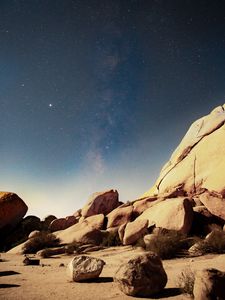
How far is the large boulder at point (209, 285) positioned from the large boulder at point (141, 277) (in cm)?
138

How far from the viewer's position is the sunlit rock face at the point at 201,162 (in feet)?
74.1

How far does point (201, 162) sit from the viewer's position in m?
25.1

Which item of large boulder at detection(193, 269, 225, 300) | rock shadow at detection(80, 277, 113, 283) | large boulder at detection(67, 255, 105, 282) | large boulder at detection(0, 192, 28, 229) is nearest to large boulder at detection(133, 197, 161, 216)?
large boulder at detection(0, 192, 28, 229)

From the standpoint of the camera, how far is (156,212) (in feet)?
60.5

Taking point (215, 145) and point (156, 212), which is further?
point (215, 145)

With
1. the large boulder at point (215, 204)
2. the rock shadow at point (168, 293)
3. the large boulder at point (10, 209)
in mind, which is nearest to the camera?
the rock shadow at point (168, 293)

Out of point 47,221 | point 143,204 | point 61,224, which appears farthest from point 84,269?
point 47,221

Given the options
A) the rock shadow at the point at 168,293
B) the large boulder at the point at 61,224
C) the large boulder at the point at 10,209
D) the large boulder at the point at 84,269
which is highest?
the large boulder at the point at 10,209

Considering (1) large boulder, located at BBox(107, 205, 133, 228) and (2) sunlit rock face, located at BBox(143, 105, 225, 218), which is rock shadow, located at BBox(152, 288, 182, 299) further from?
(2) sunlit rock face, located at BBox(143, 105, 225, 218)

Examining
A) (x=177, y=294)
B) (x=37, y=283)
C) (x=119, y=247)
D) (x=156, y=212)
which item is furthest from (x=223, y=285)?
(x=156, y=212)

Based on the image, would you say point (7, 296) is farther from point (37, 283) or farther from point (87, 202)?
point (87, 202)

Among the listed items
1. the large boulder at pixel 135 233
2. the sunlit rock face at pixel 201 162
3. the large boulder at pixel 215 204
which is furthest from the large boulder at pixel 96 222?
the large boulder at pixel 215 204

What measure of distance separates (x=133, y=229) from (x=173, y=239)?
416 cm

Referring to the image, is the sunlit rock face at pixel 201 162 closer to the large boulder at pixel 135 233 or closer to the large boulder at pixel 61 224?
the large boulder at pixel 135 233
